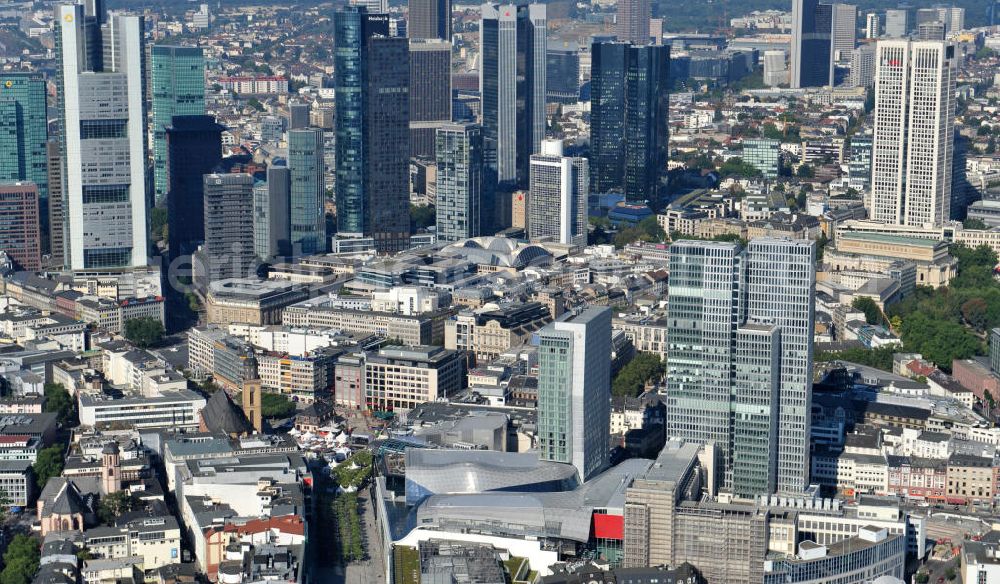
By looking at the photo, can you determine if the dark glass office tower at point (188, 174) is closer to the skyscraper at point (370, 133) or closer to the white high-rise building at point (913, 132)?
the skyscraper at point (370, 133)

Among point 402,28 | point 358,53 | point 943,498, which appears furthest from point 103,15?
point 943,498

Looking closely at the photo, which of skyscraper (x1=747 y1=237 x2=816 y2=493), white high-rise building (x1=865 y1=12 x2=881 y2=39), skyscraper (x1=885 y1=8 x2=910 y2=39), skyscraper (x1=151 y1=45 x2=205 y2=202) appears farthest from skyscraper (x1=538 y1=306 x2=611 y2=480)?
white high-rise building (x1=865 y1=12 x2=881 y2=39)

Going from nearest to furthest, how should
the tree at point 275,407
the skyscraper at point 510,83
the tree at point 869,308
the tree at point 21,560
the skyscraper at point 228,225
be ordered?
the tree at point 21,560 → the tree at point 275,407 → the tree at point 869,308 → the skyscraper at point 228,225 → the skyscraper at point 510,83

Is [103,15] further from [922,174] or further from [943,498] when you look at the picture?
[943,498]

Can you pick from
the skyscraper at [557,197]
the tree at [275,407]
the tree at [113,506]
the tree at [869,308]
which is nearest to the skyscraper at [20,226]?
the skyscraper at [557,197]

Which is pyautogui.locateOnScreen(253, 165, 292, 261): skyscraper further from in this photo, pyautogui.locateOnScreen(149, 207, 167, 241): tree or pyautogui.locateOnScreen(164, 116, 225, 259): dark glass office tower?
pyautogui.locateOnScreen(149, 207, 167, 241): tree

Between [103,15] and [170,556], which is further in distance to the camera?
[103,15]
